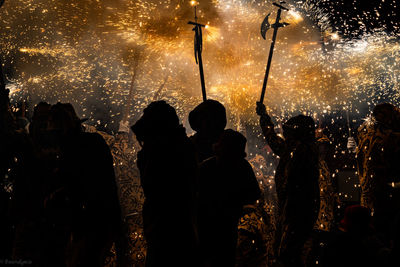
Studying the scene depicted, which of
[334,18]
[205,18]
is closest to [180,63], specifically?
[205,18]

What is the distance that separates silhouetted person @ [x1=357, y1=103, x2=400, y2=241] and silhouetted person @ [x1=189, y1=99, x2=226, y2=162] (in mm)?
2080

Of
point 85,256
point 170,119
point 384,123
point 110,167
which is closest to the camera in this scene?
point 170,119

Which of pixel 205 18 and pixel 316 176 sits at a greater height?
pixel 205 18

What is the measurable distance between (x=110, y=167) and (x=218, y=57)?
5916mm

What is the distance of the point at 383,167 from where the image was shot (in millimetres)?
3520

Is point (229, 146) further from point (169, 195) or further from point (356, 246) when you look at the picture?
point (356, 246)

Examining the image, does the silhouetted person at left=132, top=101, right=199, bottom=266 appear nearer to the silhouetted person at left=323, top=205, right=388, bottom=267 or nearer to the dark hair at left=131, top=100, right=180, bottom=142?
the dark hair at left=131, top=100, right=180, bottom=142

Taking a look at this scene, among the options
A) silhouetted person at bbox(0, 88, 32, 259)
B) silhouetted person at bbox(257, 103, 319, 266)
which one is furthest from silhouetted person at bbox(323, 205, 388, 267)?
silhouetted person at bbox(0, 88, 32, 259)

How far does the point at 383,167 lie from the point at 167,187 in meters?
2.90

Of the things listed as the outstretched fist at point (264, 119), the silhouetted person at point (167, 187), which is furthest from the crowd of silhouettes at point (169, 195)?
the outstretched fist at point (264, 119)

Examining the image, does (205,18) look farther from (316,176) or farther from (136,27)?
(316,176)

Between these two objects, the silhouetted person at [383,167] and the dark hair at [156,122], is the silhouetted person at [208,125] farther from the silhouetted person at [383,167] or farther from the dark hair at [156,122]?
the silhouetted person at [383,167]

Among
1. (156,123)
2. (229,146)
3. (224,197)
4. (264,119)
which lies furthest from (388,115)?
(156,123)

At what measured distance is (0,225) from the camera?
2.90m
